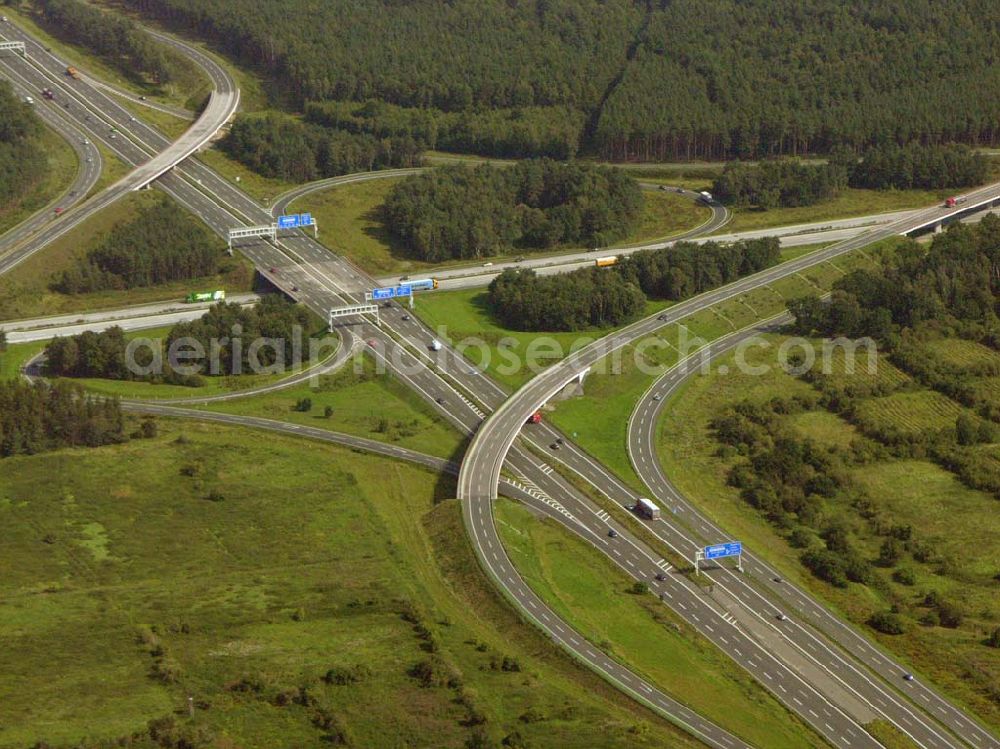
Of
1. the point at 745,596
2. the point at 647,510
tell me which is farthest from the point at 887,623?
the point at 647,510

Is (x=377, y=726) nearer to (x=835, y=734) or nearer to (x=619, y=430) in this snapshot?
(x=835, y=734)

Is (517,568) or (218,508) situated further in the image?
(218,508)

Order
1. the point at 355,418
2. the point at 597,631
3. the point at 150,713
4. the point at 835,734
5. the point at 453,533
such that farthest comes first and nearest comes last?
the point at 355,418, the point at 453,533, the point at 597,631, the point at 835,734, the point at 150,713

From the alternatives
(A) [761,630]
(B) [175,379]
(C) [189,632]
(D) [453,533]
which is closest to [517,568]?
(D) [453,533]

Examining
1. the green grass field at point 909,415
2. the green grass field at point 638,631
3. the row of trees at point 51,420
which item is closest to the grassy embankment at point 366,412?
the row of trees at point 51,420

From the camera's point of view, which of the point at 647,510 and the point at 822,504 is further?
the point at 822,504

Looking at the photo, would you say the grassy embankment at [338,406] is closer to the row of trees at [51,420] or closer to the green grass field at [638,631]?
the row of trees at [51,420]

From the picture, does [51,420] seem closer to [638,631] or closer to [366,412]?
[366,412]
